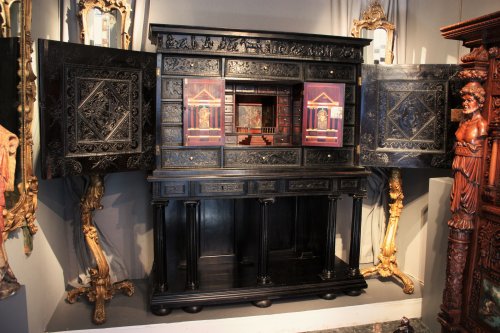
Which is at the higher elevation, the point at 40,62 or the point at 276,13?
the point at 276,13

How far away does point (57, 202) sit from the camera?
132 inches

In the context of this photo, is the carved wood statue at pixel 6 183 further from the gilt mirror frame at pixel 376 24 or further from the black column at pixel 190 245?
the gilt mirror frame at pixel 376 24

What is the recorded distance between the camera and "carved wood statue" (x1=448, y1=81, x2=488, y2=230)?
2.38 meters

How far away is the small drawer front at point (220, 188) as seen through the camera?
306 centimetres

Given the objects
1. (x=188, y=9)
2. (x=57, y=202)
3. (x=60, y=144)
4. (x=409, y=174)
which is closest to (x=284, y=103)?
(x=188, y=9)

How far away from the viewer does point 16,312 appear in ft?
7.34

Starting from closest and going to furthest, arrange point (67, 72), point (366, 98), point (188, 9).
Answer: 1. point (67, 72)
2. point (366, 98)
3. point (188, 9)

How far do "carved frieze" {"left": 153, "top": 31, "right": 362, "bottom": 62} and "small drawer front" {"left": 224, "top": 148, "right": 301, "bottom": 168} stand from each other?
76 centimetres

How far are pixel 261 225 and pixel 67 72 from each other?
1.82m

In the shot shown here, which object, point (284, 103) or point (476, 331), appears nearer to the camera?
point (476, 331)

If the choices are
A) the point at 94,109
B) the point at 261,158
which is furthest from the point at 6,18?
the point at 261,158

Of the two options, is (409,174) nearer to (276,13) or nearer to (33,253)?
(276,13)

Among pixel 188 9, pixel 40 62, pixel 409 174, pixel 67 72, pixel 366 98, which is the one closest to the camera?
pixel 40 62

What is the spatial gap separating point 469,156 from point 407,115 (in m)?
1.02
